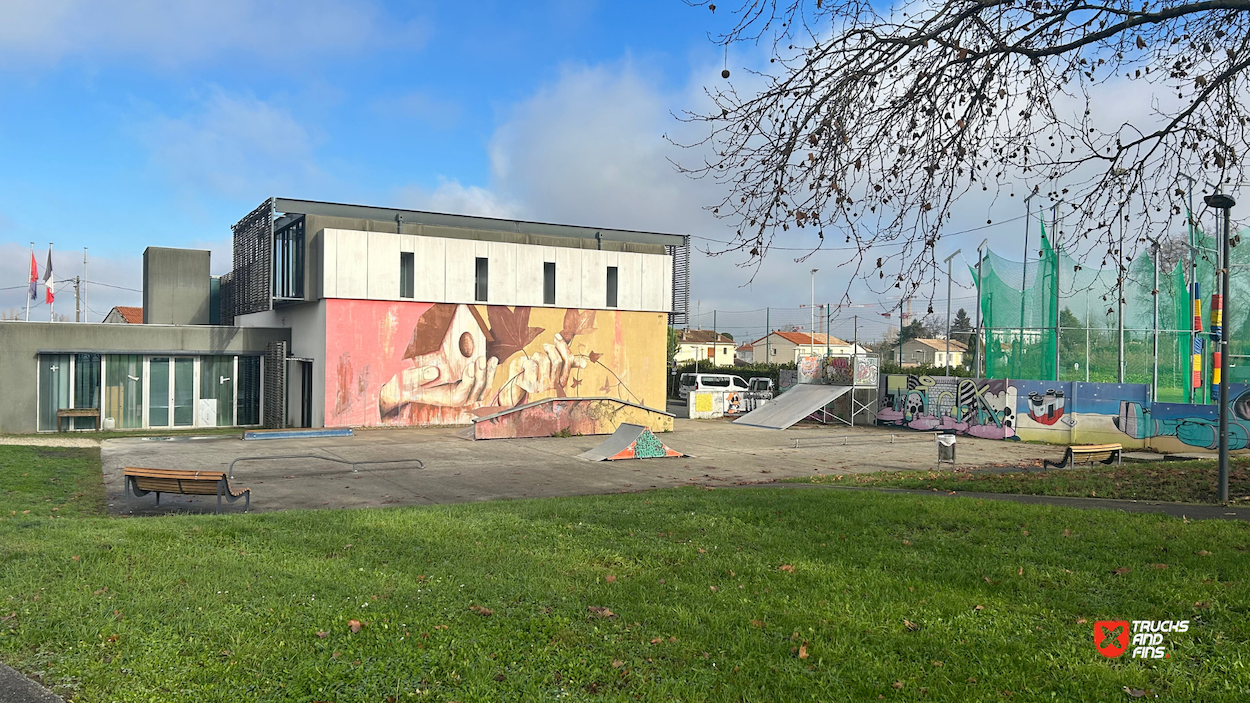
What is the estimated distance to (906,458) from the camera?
20703mm

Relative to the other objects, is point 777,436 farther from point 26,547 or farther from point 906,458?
point 26,547

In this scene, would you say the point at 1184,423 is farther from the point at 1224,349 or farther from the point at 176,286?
the point at 176,286

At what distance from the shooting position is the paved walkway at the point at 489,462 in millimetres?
13844

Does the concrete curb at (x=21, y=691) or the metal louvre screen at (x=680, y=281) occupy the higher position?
the metal louvre screen at (x=680, y=281)

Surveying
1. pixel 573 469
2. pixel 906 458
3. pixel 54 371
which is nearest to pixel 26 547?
pixel 573 469

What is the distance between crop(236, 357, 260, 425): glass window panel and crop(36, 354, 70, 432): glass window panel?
5258mm

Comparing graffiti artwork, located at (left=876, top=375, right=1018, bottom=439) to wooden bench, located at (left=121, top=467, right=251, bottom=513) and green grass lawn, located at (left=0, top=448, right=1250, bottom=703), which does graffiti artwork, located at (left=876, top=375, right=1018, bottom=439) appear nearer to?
green grass lawn, located at (left=0, top=448, right=1250, bottom=703)

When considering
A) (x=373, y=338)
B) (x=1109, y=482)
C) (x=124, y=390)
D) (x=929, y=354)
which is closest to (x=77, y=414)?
(x=124, y=390)

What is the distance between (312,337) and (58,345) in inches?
309

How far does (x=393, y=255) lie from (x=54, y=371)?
1150 cm

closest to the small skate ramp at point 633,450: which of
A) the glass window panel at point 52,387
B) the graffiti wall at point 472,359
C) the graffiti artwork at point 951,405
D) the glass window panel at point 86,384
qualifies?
the graffiti wall at point 472,359

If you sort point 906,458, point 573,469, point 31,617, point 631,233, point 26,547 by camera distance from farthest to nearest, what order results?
point 631,233
point 906,458
point 573,469
point 26,547
point 31,617

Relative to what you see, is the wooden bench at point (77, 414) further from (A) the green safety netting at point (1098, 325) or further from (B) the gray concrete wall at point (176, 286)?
(A) the green safety netting at point (1098, 325)

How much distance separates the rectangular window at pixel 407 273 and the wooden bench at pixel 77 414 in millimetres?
10697
